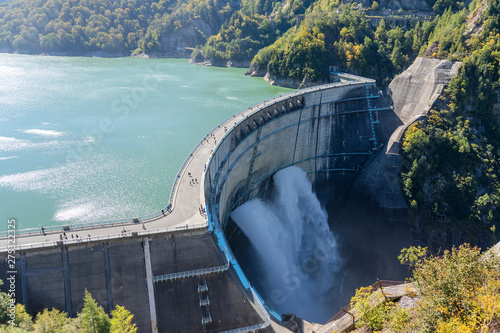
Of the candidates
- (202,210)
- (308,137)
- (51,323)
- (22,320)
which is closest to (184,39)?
(308,137)

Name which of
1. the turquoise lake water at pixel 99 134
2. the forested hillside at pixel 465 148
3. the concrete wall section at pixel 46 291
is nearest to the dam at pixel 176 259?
the concrete wall section at pixel 46 291

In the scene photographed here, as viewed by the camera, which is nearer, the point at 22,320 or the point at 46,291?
the point at 22,320

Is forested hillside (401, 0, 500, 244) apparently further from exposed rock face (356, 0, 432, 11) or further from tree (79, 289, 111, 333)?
tree (79, 289, 111, 333)

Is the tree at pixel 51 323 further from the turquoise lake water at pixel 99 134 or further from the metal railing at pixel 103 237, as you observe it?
the turquoise lake water at pixel 99 134

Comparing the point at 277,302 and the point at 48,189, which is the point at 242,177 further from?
the point at 48,189

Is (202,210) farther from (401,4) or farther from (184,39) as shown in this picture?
(184,39)
